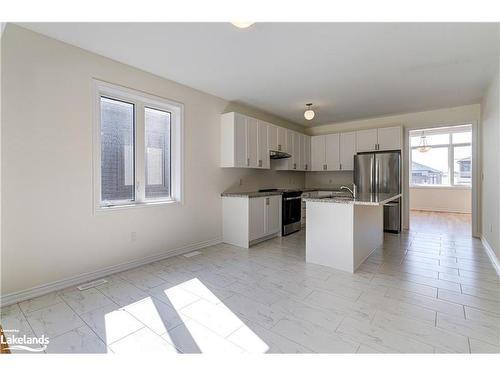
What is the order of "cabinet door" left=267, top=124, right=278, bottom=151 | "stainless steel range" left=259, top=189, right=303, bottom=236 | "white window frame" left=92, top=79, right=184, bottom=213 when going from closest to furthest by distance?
"white window frame" left=92, top=79, right=184, bottom=213
"stainless steel range" left=259, top=189, right=303, bottom=236
"cabinet door" left=267, top=124, right=278, bottom=151

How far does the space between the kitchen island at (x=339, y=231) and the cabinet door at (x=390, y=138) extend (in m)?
2.50

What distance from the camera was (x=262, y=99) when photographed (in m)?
4.44

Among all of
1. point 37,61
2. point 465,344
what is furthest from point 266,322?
point 37,61

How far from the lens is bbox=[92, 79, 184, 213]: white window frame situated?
9.07ft

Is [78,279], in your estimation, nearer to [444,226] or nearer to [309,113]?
[309,113]

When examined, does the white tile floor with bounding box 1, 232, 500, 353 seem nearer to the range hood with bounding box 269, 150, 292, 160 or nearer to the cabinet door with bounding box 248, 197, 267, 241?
the cabinet door with bounding box 248, 197, 267, 241

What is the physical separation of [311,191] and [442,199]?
18.4 ft

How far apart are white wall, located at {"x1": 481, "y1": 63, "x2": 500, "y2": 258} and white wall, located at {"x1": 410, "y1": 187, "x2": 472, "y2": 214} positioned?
492 cm

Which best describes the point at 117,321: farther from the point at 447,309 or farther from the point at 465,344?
the point at 447,309

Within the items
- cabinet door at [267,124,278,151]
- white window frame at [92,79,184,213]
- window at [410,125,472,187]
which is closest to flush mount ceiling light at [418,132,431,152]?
window at [410,125,472,187]

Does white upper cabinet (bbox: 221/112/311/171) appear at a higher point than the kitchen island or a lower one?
higher

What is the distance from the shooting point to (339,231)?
3.08m

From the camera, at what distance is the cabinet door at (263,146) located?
4728 millimetres
